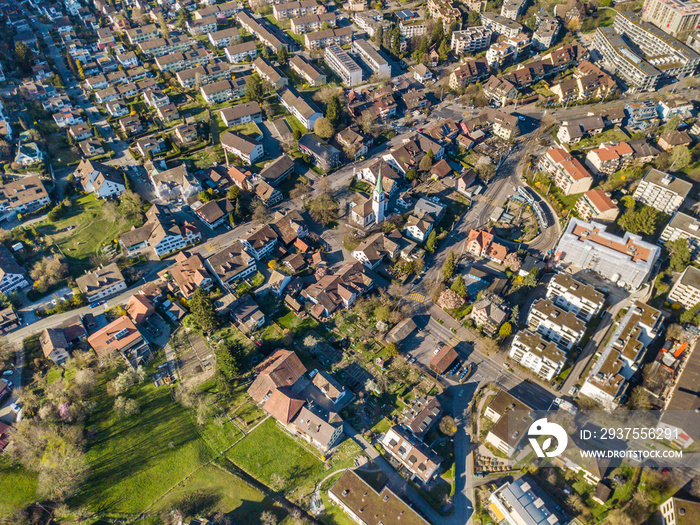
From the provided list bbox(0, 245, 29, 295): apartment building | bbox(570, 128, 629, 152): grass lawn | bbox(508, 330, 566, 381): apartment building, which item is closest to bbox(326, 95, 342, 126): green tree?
bbox(570, 128, 629, 152): grass lawn

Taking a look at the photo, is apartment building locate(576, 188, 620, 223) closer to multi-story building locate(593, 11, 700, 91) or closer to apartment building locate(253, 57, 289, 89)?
multi-story building locate(593, 11, 700, 91)

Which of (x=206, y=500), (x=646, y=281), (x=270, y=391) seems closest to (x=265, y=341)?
(x=270, y=391)

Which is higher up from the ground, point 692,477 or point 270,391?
point 692,477

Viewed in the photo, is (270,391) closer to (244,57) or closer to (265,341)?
(265,341)

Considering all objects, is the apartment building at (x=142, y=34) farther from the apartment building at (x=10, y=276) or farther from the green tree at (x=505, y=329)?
the green tree at (x=505, y=329)

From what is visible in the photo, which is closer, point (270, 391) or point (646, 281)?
point (270, 391)

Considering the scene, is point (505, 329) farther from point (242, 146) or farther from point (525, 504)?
point (242, 146)
